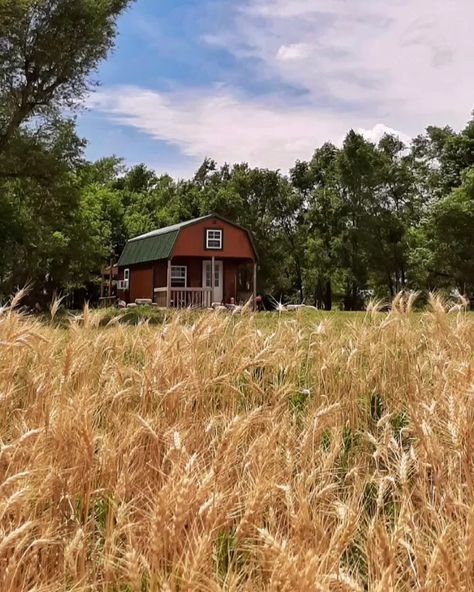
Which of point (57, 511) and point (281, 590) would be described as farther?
point (57, 511)

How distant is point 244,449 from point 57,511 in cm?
73

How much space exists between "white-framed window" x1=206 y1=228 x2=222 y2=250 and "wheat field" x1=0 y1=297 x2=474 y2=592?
23.6 metres

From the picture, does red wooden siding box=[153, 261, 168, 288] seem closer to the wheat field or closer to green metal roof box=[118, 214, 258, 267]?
green metal roof box=[118, 214, 258, 267]

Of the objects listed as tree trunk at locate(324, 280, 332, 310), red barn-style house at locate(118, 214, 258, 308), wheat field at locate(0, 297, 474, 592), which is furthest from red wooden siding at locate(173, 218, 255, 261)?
wheat field at locate(0, 297, 474, 592)

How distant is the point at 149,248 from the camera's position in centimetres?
2934

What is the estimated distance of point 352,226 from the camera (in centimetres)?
3334

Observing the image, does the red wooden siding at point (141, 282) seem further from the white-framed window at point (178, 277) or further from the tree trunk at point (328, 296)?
the tree trunk at point (328, 296)

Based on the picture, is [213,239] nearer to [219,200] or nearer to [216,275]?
[216,275]

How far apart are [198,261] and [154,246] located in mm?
2057

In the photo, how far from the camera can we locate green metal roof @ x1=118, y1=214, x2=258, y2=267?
88.8 ft

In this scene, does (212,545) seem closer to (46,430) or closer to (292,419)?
(46,430)

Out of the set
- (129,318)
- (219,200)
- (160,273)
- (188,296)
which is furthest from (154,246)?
(129,318)

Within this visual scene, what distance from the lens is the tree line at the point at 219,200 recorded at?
1561 centimetres

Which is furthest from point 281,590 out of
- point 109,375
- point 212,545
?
point 109,375
